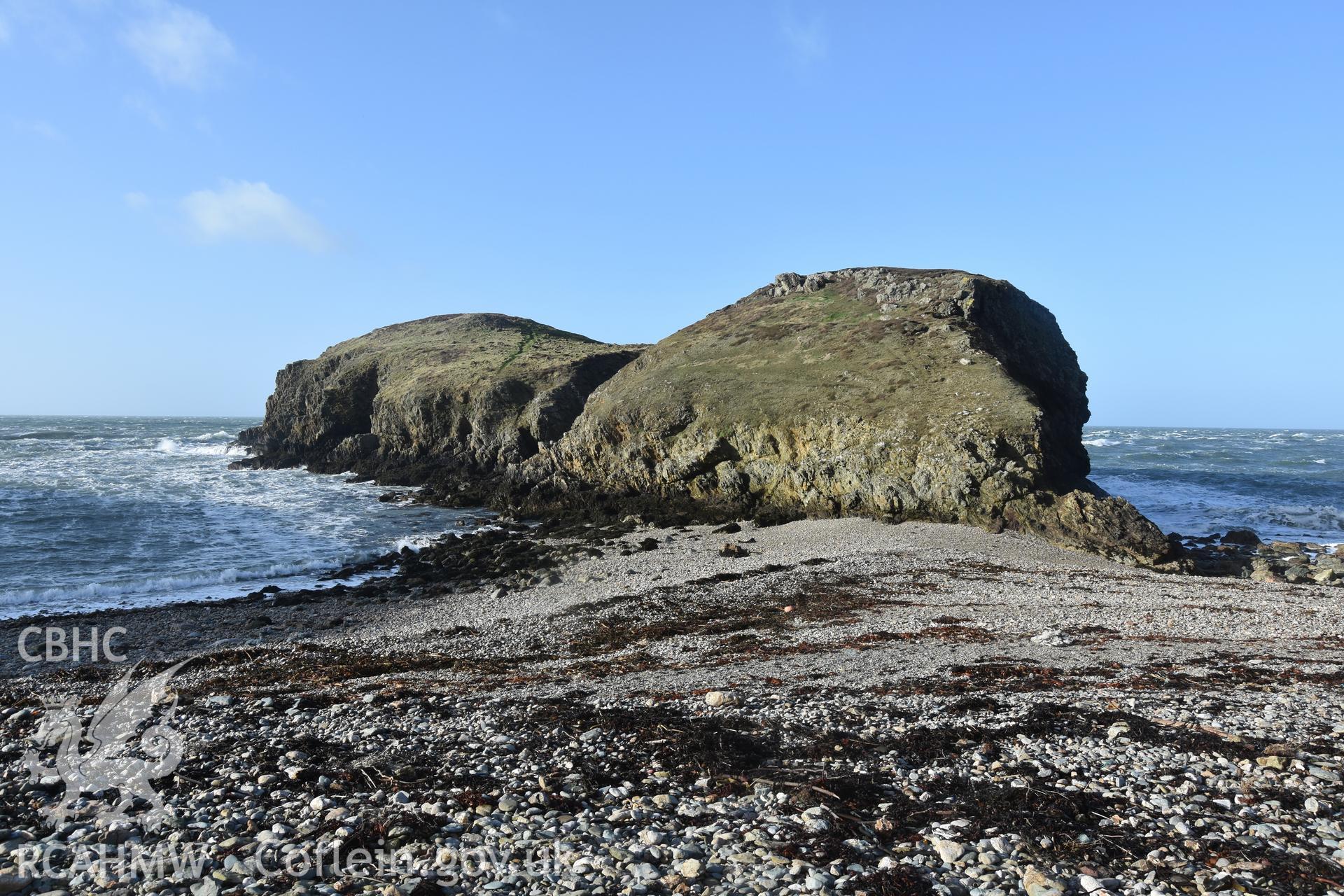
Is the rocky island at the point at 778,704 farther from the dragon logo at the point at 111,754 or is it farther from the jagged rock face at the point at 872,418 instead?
the jagged rock face at the point at 872,418

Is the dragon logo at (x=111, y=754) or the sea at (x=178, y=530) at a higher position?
the dragon logo at (x=111, y=754)

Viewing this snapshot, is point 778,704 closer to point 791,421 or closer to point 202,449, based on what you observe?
point 791,421

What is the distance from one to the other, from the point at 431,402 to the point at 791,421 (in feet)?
107

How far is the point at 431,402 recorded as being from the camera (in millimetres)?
54094

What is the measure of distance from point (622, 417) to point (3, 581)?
82.8 feet

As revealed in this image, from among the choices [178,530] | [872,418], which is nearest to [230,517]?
[178,530]

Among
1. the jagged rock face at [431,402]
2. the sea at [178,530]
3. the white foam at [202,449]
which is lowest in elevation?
the sea at [178,530]

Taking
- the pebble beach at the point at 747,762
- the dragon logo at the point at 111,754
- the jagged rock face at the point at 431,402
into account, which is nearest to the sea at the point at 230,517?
the jagged rock face at the point at 431,402

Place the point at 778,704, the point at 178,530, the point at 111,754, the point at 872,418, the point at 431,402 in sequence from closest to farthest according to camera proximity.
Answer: the point at 111,754 < the point at 778,704 < the point at 178,530 < the point at 872,418 < the point at 431,402

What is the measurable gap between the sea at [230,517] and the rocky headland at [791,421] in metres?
5.40

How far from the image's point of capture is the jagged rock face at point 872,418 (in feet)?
86.1

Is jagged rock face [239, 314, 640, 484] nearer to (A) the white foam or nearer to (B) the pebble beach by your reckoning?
(A) the white foam

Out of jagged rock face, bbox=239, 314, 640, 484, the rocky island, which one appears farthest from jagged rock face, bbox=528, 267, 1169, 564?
jagged rock face, bbox=239, 314, 640, 484

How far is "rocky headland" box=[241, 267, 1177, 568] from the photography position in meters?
26.9
